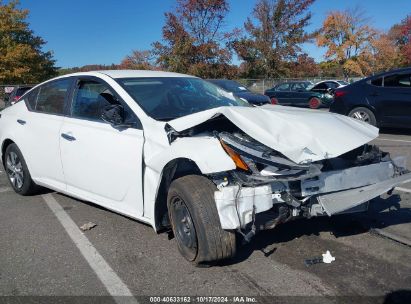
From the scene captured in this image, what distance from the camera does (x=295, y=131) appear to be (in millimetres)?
3316

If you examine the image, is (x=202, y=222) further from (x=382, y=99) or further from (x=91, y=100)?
(x=382, y=99)

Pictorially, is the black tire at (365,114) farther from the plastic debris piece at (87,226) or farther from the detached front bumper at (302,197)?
the plastic debris piece at (87,226)

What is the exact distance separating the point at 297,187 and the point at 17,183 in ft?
13.5

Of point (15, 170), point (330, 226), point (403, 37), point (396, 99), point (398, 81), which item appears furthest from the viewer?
point (403, 37)

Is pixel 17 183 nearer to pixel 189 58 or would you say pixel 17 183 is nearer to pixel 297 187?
pixel 297 187

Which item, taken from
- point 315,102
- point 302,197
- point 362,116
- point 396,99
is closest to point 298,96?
point 315,102

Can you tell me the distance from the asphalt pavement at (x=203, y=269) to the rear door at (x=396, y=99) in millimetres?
5020

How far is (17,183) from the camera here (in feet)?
18.5

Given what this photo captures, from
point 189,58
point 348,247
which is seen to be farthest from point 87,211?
point 189,58

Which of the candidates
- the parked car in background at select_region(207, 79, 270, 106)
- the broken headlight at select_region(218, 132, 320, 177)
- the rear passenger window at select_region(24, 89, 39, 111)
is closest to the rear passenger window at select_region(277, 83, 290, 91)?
the parked car in background at select_region(207, 79, 270, 106)

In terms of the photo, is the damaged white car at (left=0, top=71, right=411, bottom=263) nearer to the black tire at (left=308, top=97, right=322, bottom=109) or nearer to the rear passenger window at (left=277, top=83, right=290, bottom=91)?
the black tire at (left=308, top=97, right=322, bottom=109)

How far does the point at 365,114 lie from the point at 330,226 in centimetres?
640

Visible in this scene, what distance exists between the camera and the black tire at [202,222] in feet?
10.2

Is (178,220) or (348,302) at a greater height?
(178,220)
